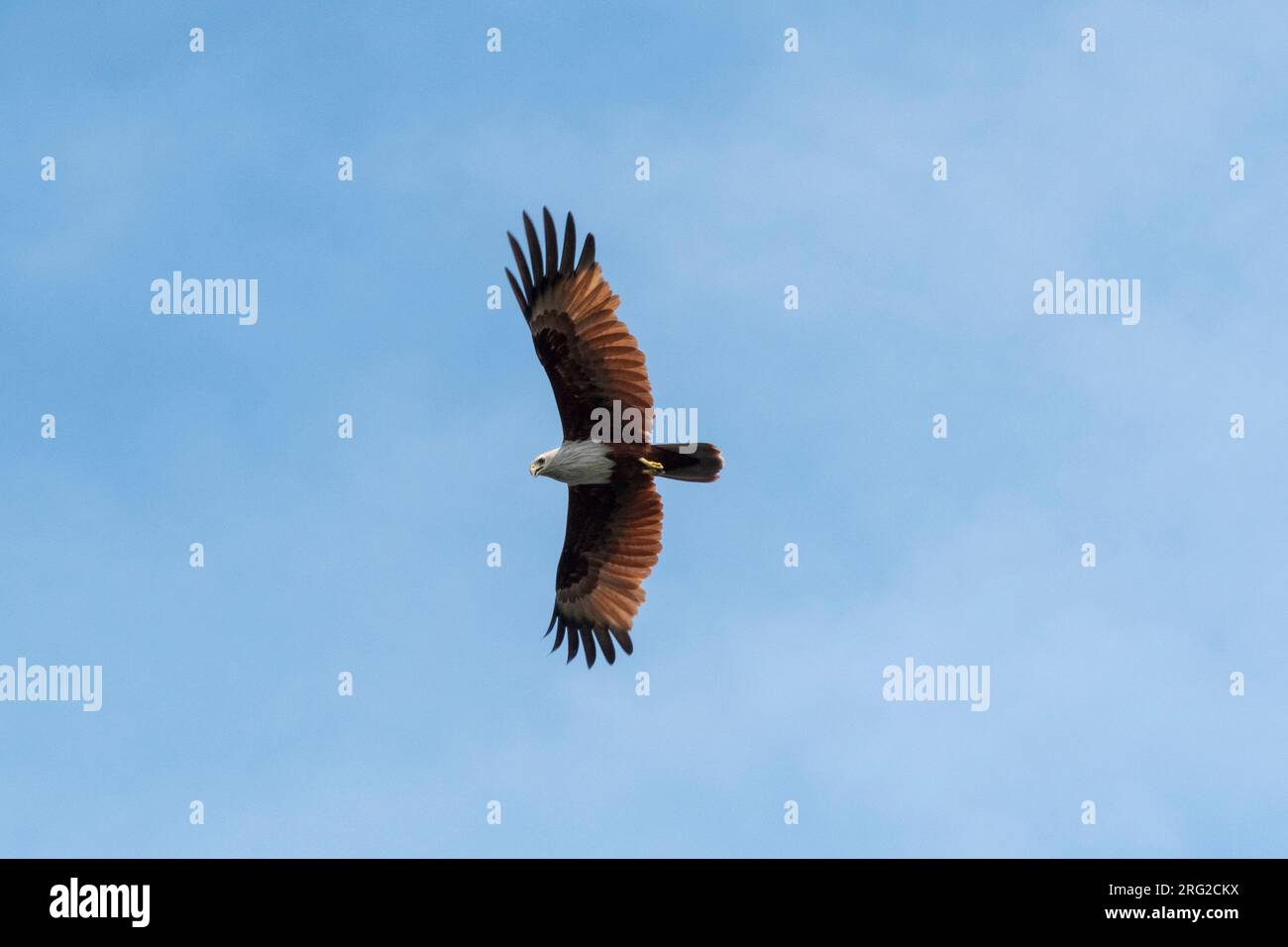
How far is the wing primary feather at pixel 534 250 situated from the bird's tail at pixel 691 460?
7.27ft

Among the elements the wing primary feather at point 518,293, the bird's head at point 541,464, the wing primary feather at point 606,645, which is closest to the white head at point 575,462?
the bird's head at point 541,464

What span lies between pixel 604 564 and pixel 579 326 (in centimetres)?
313

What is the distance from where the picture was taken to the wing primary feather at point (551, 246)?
15484 mm

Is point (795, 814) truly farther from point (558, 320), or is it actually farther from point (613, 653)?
point (558, 320)

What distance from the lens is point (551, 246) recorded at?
1550cm

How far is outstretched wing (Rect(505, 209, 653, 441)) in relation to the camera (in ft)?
51.0

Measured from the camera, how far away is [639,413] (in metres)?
15.6

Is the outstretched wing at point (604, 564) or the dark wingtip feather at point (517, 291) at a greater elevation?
the dark wingtip feather at point (517, 291)

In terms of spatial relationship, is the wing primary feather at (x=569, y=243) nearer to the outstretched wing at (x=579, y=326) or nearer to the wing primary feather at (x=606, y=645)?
the outstretched wing at (x=579, y=326)

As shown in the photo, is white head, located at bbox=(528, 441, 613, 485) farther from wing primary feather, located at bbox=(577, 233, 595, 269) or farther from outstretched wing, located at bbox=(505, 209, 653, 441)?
wing primary feather, located at bbox=(577, 233, 595, 269)

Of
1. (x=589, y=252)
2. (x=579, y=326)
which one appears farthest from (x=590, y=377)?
(x=589, y=252)
